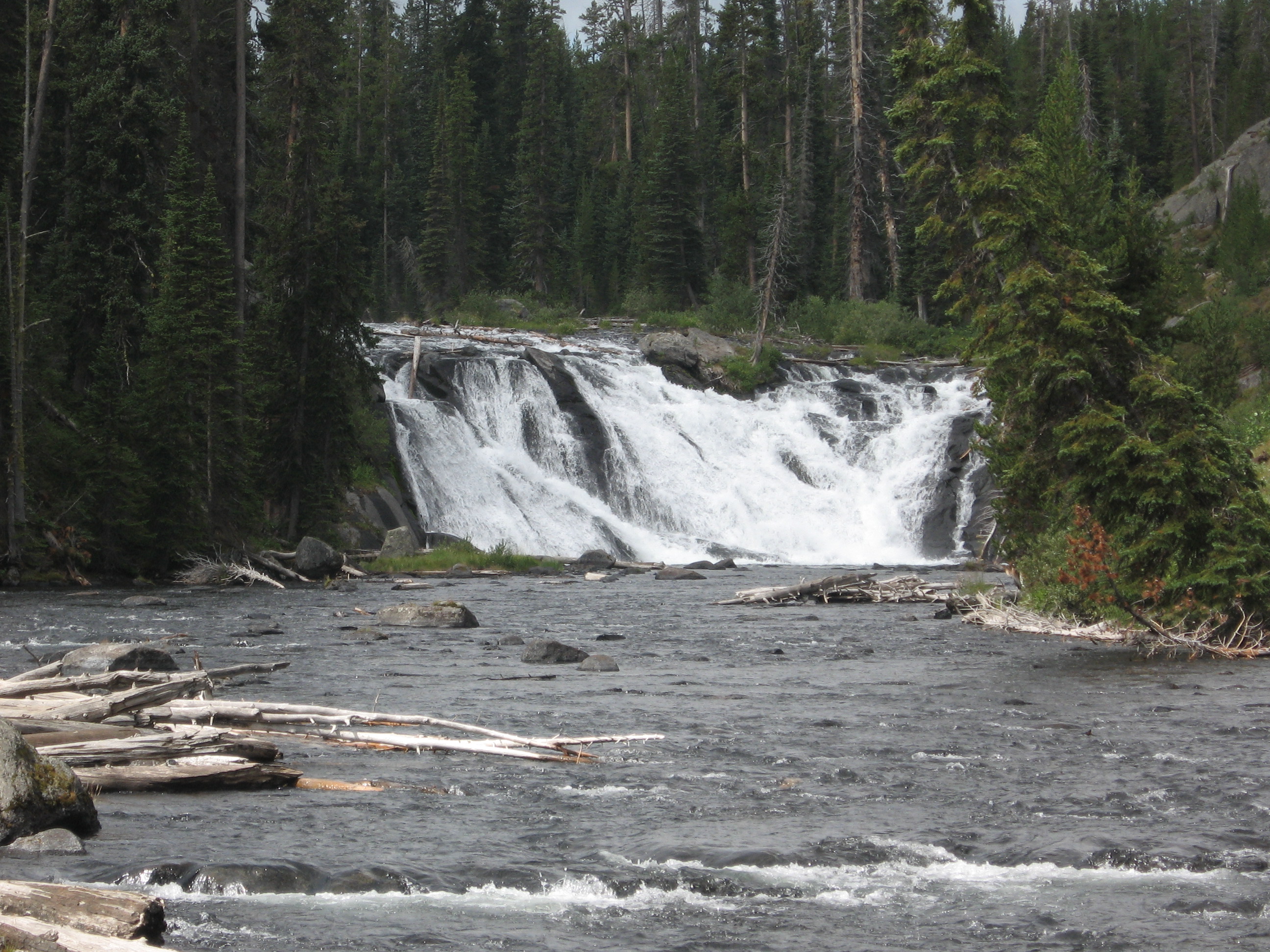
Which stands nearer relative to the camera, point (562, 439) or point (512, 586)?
point (512, 586)

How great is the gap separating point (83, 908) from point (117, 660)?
27.4 feet

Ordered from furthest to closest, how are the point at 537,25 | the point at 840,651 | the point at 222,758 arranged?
the point at 537,25, the point at 840,651, the point at 222,758

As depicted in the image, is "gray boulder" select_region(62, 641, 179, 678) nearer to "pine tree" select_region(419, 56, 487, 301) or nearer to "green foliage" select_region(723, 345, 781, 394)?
"green foliage" select_region(723, 345, 781, 394)

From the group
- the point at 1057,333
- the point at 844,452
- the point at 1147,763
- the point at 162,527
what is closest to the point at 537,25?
the point at 844,452

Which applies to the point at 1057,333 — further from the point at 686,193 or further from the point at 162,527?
the point at 686,193

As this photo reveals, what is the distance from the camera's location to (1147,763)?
997 cm

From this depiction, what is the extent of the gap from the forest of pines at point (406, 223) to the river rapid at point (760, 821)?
6107 mm

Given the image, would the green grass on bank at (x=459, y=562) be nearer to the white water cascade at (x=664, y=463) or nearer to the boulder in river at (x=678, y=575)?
the boulder in river at (x=678, y=575)

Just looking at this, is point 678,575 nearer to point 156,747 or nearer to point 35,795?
point 156,747

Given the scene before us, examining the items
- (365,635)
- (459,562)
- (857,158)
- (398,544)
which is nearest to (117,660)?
(365,635)

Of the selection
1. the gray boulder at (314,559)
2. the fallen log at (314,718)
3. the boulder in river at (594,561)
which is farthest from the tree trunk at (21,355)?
the fallen log at (314,718)

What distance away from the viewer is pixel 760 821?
844 centimetres

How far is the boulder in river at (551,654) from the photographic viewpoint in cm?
1647

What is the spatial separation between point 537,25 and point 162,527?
188 ft
